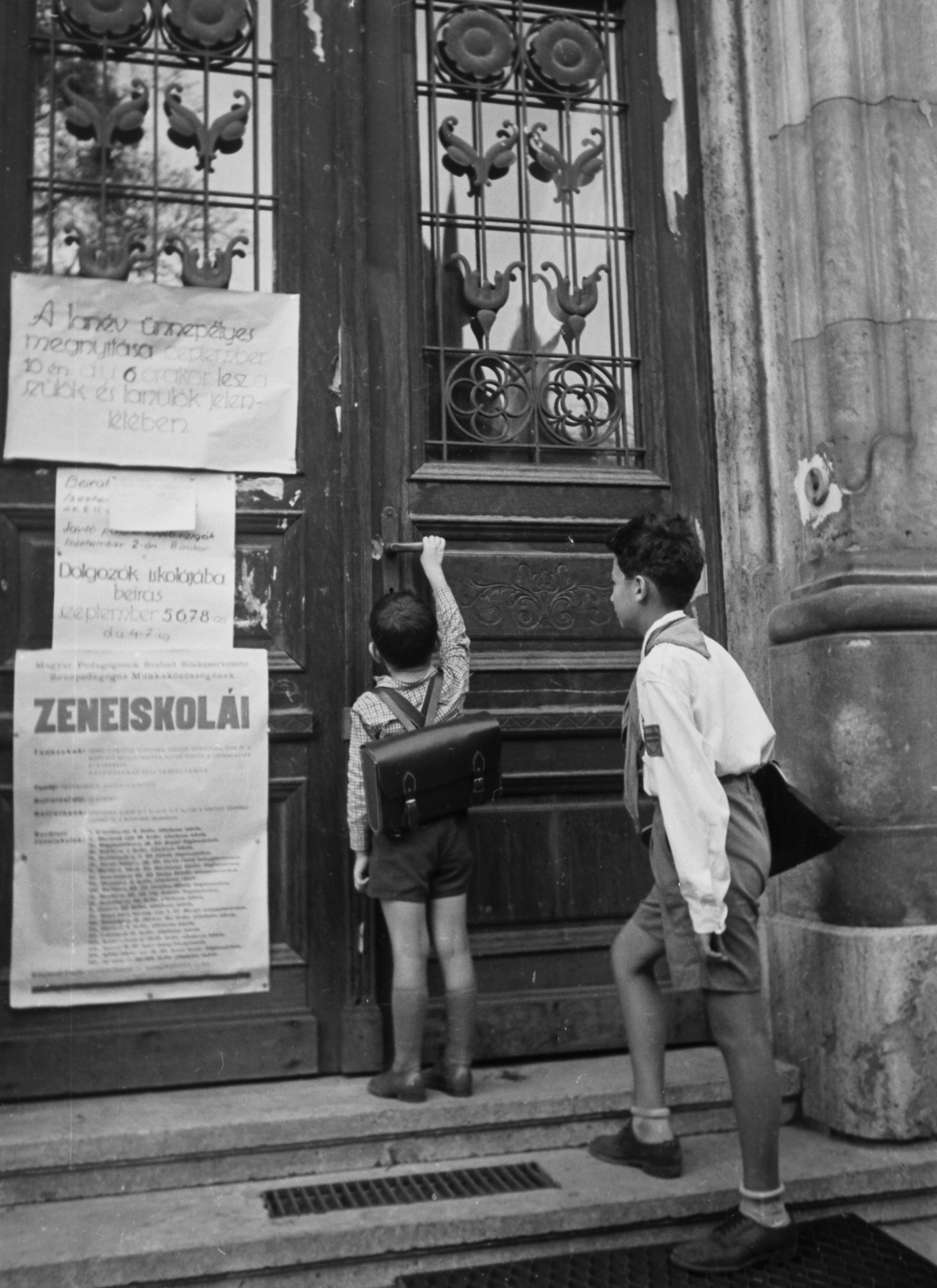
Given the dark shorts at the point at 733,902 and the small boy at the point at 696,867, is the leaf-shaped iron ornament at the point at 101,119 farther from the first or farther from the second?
the dark shorts at the point at 733,902

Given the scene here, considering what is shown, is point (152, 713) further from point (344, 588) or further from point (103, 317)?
point (103, 317)

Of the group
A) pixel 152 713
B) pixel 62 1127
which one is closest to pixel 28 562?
pixel 152 713

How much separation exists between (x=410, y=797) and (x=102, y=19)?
2822 millimetres

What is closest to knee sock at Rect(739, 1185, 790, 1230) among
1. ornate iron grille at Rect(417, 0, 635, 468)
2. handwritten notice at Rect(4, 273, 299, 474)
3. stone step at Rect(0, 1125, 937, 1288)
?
stone step at Rect(0, 1125, 937, 1288)

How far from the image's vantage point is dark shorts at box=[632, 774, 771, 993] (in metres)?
3.10

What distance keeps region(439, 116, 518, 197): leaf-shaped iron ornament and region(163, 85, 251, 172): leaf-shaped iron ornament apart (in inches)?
28.8

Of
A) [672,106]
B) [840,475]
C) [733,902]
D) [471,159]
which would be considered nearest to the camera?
[733,902]

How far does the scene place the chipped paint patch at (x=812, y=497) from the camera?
4.18m

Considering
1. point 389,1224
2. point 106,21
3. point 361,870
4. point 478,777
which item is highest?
point 106,21

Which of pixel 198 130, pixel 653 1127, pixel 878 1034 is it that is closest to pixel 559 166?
pixel 198 130

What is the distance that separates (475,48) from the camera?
4566 mm

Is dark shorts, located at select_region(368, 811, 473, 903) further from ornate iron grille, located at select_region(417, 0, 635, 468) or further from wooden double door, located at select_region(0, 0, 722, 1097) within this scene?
ornate iron grille, located at select_region(417, 0, 635, 468)

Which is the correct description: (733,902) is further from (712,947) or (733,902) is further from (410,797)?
(410,797)

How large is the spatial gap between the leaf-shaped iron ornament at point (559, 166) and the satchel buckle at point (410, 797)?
2249 mm
